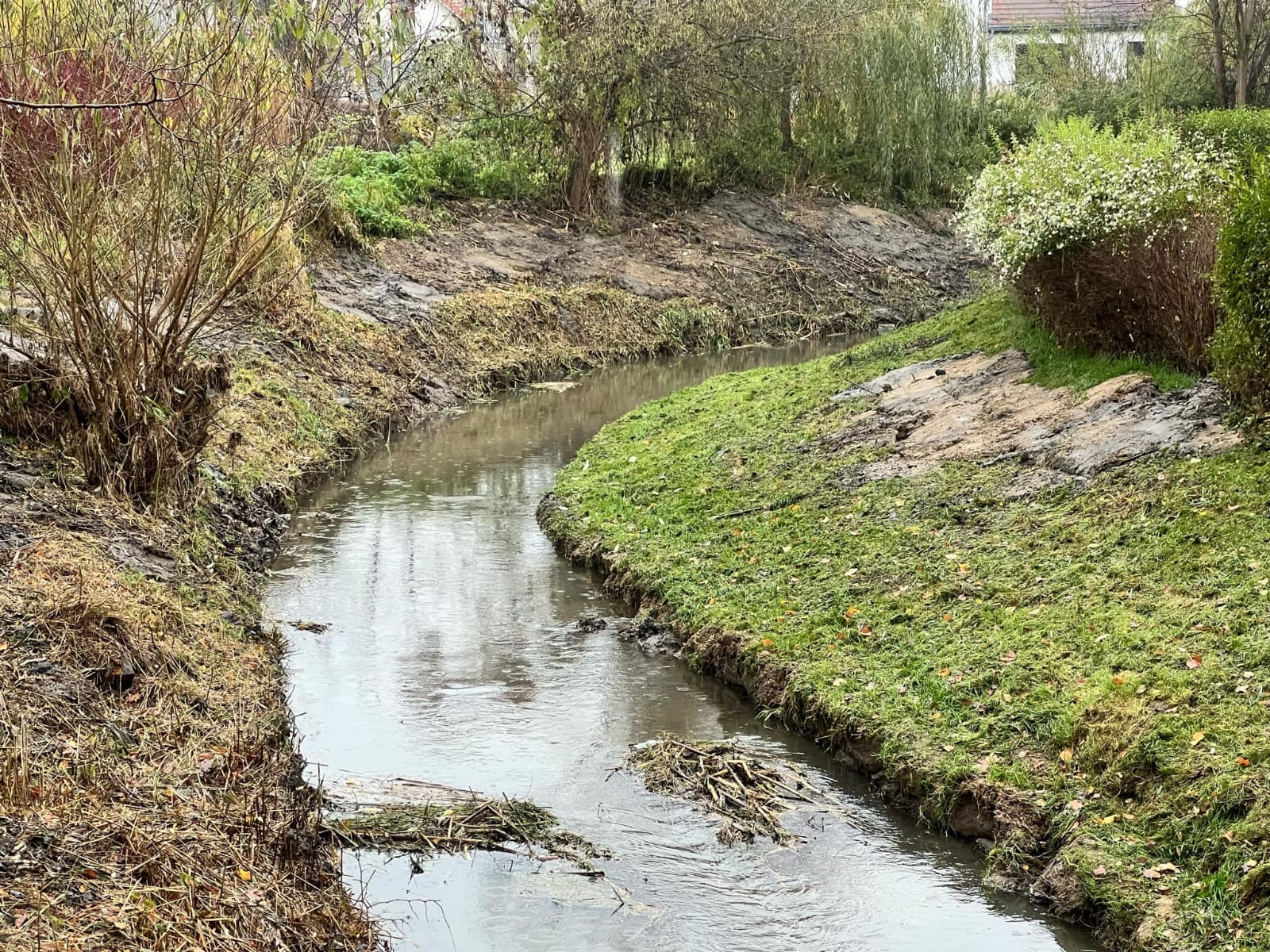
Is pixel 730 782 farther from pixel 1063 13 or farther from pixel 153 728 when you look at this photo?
pixel 1063 13

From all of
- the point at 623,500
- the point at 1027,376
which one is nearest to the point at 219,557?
the point at 623,500

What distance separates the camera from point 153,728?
300 inches

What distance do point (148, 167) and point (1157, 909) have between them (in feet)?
28.5

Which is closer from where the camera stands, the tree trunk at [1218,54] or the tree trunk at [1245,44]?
the tree trunk at [1245,44]

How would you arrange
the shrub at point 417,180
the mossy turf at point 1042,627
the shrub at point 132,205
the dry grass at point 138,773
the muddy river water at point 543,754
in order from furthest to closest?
the shrub at point 417,180
the shrub at point 132,205
the muddy river water at point 543,754
the mossy turf at point 1042,627
the dry grass at point 138,773

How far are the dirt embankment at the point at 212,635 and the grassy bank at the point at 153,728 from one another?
0.02 meters

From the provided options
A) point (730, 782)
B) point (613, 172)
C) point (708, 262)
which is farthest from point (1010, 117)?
point (730, 782)

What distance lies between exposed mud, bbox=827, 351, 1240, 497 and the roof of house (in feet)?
96.4

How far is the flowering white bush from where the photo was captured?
44.4ft

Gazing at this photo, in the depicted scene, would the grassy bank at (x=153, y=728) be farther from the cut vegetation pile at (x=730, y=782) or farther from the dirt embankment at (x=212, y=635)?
the cut vegetation pile at (x=730, y=782)

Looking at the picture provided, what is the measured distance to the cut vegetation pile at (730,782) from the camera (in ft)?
26.3

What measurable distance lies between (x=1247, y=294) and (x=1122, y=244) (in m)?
3.01

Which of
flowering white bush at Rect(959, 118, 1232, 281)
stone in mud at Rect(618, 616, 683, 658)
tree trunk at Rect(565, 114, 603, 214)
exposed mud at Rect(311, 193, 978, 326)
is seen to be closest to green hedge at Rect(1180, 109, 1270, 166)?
flowering white bush at Rect(959, 118, 1232, 281)

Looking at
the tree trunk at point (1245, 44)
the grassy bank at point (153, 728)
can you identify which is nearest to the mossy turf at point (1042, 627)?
the grassy bank at point (153, 728)
